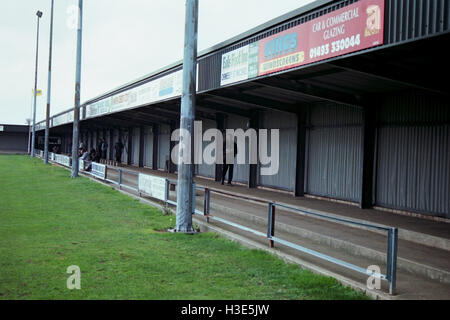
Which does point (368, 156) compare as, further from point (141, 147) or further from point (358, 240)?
point (141, 147)

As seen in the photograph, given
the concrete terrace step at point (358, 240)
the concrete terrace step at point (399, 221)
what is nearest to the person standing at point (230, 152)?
the concrete terrace step at point (399, 221)

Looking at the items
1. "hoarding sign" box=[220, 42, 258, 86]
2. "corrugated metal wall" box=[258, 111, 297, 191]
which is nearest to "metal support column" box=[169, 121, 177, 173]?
"corrugated metal wall" box=[258, 111, 297, 191]

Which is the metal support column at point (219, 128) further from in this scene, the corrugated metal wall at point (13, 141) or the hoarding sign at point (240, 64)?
the corrugated metal wall at point (13, 141)

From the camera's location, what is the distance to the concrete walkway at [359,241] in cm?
564

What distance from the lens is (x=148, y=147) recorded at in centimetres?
3022

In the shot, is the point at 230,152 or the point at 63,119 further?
the point at 63,119

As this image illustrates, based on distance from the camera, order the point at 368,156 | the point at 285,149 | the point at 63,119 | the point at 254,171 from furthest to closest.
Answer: the point at 63,119 < the point at 254,171 < the point at 285,149 < the point at 368,156

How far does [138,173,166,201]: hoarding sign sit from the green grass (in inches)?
53.7

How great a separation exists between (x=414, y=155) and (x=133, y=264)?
6.52 m

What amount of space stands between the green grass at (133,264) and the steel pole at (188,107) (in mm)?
499

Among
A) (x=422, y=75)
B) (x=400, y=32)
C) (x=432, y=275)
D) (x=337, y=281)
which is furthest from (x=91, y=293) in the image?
(x=422, y=75)
